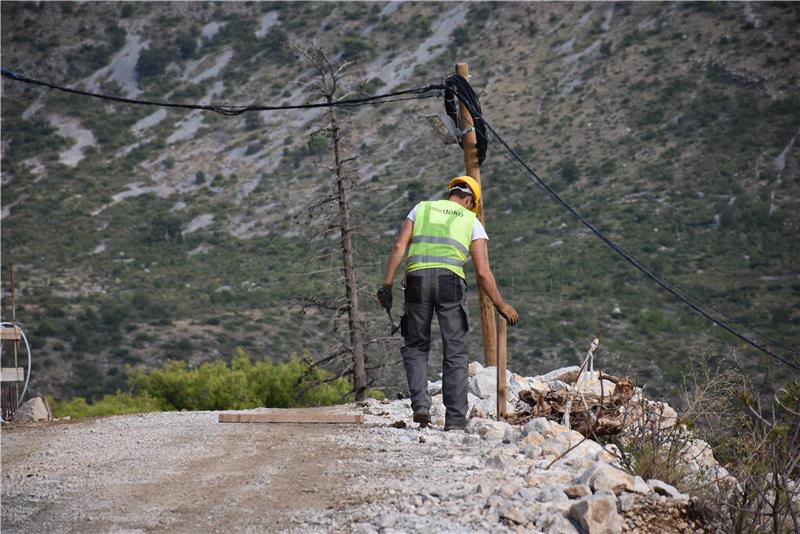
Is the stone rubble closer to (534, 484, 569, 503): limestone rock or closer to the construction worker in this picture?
(534, 484, 569, 503): limestone rock

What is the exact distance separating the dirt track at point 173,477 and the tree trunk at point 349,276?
10.2 m

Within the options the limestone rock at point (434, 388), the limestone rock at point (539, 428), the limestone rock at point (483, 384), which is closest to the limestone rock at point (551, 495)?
the limestone rock at point (539, 428)

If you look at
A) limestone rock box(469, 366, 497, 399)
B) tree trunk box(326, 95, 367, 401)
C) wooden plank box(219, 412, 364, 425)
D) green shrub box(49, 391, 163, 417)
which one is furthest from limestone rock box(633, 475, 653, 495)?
green shrub box(49, 391, 163, 417)

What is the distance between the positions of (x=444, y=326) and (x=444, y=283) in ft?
1.19

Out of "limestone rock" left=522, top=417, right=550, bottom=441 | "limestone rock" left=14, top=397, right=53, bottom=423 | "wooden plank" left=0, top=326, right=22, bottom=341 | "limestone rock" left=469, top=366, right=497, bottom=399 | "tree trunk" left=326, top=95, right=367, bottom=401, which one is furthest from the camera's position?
"tree trunk" left=326, top=95, right=367, bottom=401

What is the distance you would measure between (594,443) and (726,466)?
104cm

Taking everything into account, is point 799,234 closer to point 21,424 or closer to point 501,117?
point 501,117

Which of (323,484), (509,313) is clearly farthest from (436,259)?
(323,484)

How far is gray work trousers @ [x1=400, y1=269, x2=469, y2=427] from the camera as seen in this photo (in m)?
9.46

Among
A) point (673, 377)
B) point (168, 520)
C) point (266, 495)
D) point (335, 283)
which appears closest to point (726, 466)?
point (266, 495)

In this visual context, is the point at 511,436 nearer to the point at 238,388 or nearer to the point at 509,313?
the point at 509,313

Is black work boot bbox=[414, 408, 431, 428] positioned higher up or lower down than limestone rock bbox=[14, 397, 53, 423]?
higher up

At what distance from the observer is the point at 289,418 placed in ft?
35.9

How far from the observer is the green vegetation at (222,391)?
27828mm
